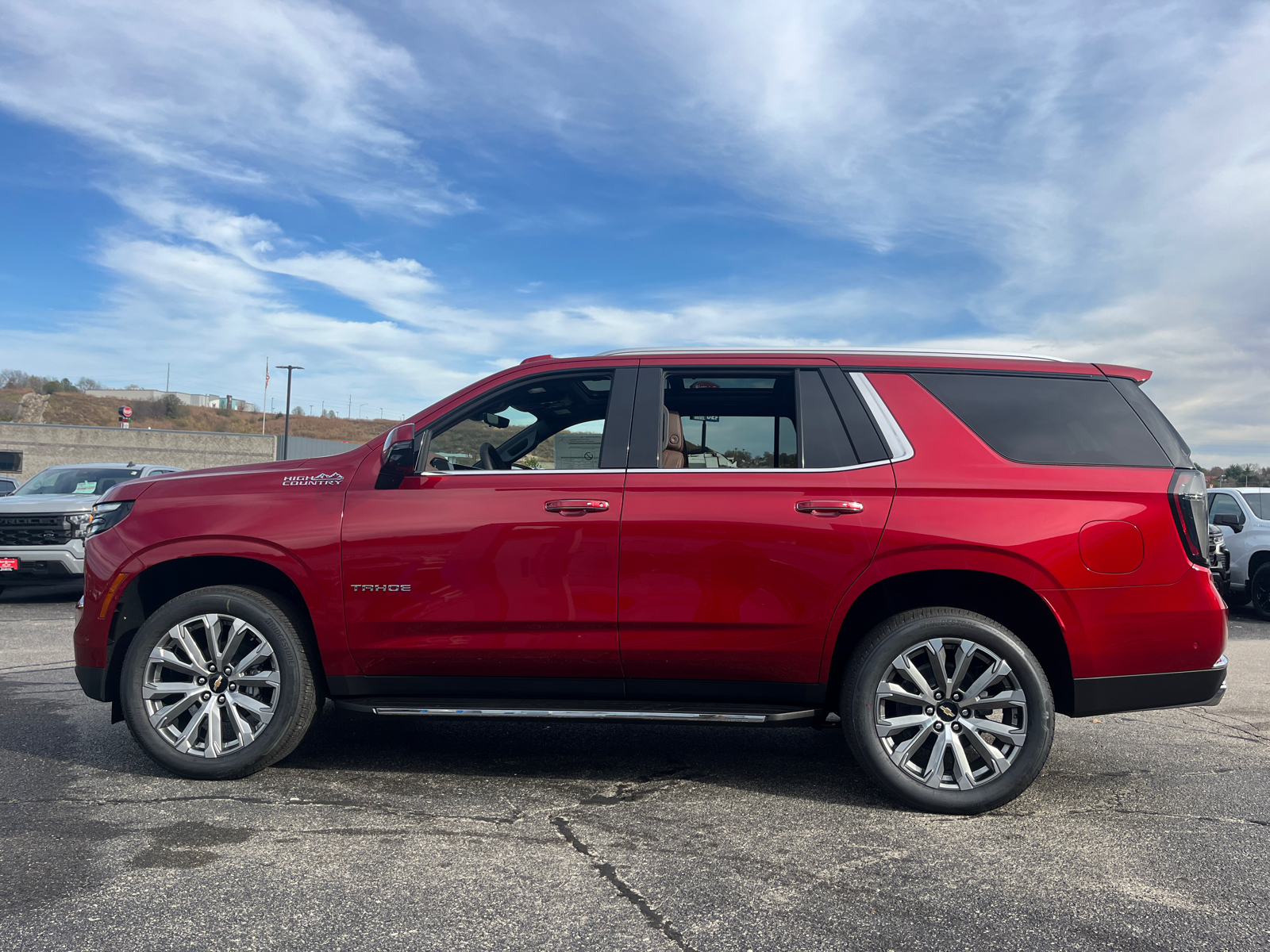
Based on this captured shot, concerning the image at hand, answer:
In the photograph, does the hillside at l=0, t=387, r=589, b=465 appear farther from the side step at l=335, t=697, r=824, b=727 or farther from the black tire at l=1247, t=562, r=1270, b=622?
the side step at l=335, t=697, r=824, b=727

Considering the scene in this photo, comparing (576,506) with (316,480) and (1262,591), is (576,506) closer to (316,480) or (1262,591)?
(316,480)

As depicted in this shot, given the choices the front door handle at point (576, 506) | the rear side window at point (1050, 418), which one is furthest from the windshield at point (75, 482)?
the rear side window at point (1050, 418)

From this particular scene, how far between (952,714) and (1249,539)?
10.5 m

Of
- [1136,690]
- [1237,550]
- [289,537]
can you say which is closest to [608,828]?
[289,537]

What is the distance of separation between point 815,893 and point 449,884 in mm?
1178

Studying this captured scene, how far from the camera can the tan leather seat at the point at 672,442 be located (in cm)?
413

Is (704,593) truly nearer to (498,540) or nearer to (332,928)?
(498,540)

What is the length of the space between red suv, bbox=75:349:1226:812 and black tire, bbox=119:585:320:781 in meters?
0.01

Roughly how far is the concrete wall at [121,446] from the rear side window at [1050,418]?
2058 inches

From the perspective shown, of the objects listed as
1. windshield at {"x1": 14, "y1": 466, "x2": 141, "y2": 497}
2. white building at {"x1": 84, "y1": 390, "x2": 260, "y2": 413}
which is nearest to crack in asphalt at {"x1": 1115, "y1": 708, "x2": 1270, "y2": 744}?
windshield at {"x1": 14, "y1": 466, "x2": 141, "y2": 497}

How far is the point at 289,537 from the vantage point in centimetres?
412

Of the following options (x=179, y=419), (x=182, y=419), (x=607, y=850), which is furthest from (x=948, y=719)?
(x=182, y=419)

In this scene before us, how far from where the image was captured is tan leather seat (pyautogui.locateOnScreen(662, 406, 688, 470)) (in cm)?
413

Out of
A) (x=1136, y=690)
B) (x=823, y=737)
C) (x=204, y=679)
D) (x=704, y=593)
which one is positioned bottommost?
(x=823, y=737)
